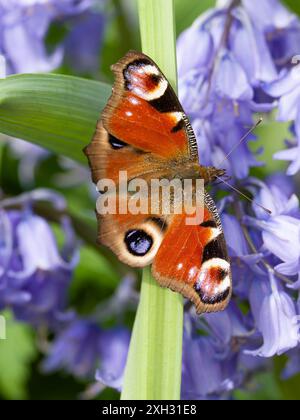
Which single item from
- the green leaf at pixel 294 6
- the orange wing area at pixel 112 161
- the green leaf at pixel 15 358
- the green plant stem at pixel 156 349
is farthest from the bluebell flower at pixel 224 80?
the green leaf at pixel 15 358

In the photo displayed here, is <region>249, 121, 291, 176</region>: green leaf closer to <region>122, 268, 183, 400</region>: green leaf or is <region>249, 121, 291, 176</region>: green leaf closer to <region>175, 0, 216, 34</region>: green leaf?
<region>175, 0, 216, 34</region>: green leaf

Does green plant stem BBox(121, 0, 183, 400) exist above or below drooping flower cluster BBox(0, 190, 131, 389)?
below

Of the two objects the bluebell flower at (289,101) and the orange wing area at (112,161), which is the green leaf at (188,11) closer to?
the bluebell flower at (289,101)

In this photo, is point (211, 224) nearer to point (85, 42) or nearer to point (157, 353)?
point (157, 353)

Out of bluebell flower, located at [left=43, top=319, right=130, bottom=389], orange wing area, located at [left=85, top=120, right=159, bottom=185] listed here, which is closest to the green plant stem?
orange wing area, located at [left=85, top=120, right=159, bottom=185]

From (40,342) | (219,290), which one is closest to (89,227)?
(40,342)
